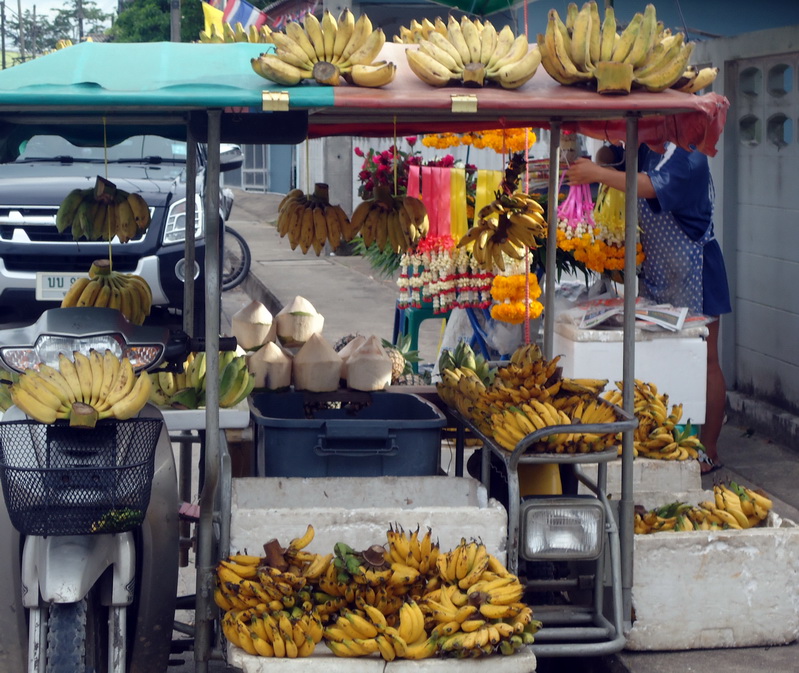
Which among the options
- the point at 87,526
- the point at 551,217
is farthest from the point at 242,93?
the point at 551,217

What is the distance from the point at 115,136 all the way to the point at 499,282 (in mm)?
2442

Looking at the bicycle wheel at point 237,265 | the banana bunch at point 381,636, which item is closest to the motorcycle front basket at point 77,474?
the banana bunch at point 381,636

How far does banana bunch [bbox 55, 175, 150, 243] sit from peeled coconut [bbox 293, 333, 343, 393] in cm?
100

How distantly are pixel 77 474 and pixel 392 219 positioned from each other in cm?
222

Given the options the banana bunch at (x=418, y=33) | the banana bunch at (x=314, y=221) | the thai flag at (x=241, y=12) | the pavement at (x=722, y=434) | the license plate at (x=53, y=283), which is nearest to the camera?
the pavement at (x=722, y=434)

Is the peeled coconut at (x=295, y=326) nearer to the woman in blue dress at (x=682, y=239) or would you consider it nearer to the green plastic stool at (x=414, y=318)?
the woman in blue dress at (x=682, y=239)

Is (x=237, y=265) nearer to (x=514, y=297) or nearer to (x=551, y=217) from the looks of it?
(x=514, y=297)

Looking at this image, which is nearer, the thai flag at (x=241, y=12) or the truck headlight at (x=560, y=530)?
the truck headlight at (x=560, y=530)

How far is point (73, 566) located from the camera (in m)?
3.00

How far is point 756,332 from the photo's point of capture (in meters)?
7.08

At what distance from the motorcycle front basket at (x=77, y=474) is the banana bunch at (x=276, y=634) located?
47 cm

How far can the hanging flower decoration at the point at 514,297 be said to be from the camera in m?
6.28

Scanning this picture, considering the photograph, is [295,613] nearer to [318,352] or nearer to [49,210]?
[318,352]

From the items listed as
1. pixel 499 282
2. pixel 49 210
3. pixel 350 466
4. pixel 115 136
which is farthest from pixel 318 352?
pixel 49 210
